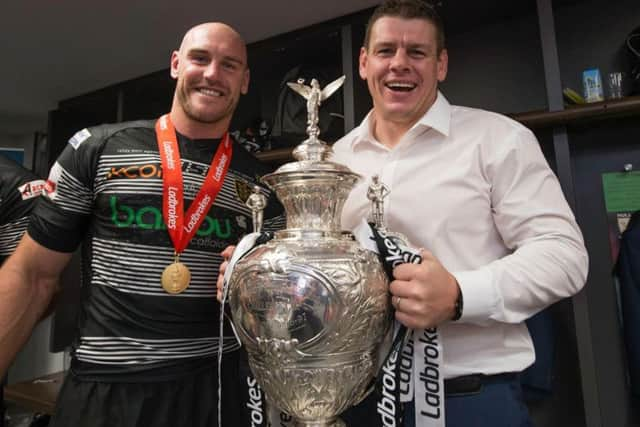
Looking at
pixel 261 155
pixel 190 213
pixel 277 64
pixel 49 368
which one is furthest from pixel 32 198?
pixel 49 368

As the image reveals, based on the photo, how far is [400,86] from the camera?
0.89m

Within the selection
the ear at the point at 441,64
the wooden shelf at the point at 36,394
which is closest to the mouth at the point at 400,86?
the ear at the point at 441,64

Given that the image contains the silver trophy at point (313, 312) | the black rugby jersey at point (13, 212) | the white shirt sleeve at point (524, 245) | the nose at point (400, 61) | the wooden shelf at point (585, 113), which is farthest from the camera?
the wooden shelf at point (585, 113)

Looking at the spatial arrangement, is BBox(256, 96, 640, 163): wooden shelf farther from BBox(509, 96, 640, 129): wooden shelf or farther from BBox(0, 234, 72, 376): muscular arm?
BBox(0, 234, 72, 376): muscular arm

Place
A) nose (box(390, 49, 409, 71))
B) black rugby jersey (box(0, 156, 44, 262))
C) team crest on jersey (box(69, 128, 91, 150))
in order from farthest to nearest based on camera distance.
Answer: black rugby jersey (box(0, 156, 44, 262))
team crest on jersey (box(69, 128, 91, 150))
nose (box(390, 49, 409, 71))

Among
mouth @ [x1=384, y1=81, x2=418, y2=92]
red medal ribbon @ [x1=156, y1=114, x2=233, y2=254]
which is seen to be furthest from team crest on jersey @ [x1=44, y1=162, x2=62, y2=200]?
mouth @ [x1=384, y1=81, x2=418, y2=92]

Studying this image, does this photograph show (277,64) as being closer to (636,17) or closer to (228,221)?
(228,221)

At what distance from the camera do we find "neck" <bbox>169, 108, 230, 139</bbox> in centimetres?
106

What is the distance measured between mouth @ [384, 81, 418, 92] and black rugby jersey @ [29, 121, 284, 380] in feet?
1.55

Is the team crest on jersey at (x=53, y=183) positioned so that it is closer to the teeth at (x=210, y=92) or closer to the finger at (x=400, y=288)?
the teeth at (x=210, y=92)

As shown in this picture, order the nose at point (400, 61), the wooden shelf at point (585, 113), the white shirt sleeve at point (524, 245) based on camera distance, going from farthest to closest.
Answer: the wooden shelf at point (585, 113), the nose at point (400, 61), the white shirt sleeve at point (524, 245)

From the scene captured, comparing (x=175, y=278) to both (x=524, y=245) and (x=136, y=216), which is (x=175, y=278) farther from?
(x=524, y=245)

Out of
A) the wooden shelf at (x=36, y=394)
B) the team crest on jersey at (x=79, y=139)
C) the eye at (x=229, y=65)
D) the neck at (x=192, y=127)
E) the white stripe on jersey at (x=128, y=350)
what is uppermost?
the eye at (x=229, y=65)

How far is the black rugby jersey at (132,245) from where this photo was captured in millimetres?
884
